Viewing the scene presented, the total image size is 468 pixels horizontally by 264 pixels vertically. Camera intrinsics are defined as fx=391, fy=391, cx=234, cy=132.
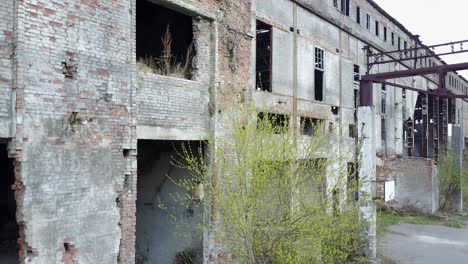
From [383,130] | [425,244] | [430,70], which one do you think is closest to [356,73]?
[383,130]

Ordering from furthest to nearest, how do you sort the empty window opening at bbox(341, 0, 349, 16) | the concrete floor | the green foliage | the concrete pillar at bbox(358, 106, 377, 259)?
the green foliage < the empty window opening at bbox(341, 0, 349, 16) < the concrete floor < the concrete pillar at bbox(358, 106, 377, 259)

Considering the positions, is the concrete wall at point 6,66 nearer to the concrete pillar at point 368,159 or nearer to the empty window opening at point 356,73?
the concrete pillar at point 368,159

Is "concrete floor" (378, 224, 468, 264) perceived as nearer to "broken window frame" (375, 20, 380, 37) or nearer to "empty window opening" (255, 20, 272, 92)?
"empty window opening" (255, 20, 272, 92)

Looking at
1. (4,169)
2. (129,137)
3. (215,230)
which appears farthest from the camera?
(4,169)

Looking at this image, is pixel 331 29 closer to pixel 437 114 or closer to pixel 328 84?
pixel 328 84

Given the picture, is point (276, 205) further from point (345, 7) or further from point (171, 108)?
point (345, 7)

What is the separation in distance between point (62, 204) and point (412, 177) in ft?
60.4

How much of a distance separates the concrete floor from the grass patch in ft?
1.55

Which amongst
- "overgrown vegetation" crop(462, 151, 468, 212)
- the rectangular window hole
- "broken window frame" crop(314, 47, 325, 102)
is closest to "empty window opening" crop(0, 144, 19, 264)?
the rectangular window hole

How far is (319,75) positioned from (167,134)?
8.78 m

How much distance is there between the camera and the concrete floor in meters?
12.8

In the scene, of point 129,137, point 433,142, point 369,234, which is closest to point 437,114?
point 433,142

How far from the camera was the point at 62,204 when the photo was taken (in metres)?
6.43

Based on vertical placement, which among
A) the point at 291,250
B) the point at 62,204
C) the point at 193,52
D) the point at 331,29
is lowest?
the point at 291,250
